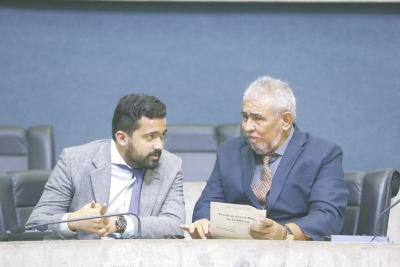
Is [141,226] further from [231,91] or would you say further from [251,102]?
[231,91]

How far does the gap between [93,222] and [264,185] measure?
0.80 metres

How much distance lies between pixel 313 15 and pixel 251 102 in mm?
2308

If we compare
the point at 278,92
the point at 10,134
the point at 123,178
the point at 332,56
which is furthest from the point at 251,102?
the point at 332,56

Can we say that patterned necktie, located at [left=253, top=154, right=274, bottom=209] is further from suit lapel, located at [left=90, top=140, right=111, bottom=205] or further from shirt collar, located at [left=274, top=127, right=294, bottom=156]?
suit lapel, located at [left=90, top=140, right=111, bottom=205]

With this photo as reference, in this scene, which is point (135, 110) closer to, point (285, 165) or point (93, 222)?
point (93, 222)

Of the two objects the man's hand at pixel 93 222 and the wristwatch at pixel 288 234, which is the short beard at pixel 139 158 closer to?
the man's hand at pixel 93 222

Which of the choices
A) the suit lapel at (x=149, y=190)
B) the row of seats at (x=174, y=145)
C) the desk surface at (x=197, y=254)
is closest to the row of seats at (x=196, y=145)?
the row of seats at (x=174, y=145)

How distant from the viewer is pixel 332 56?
15.9 feet

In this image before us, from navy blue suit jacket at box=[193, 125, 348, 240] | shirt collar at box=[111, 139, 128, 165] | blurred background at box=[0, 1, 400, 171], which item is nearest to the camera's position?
navy blue suit jacket at box=[193, 125, 348, 240]

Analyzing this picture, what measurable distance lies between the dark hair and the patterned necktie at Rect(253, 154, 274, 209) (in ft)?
1.67

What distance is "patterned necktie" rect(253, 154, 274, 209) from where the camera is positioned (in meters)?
2.74

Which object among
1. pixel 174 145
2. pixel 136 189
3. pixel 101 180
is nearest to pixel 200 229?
pixel 136 189

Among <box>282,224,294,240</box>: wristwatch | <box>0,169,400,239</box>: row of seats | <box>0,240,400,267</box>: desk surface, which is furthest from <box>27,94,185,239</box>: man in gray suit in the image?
<box>0,240,400,267</box>: desk surface

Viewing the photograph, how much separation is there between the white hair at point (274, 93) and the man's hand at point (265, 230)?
607 millimetres
